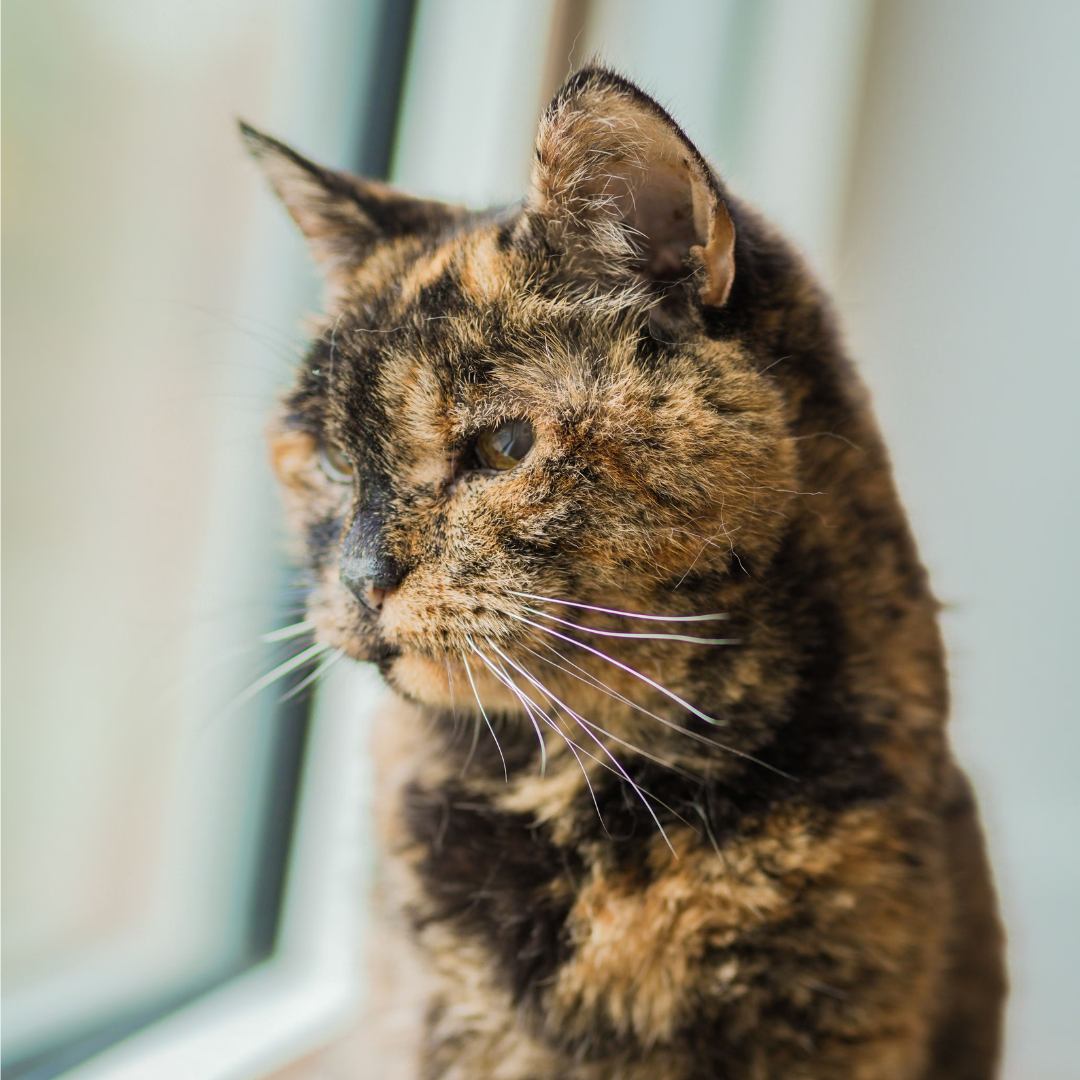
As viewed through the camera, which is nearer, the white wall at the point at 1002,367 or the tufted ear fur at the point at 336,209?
the tufted ear fur at the point at 336,209

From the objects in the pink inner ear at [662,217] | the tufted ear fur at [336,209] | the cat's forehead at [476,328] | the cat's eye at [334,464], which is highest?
the tufted ear fur at [336,209]

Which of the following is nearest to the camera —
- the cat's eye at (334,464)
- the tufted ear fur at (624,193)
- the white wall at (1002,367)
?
the tufted ear fur at (624,193)

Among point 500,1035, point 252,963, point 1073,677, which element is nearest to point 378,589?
point 500,1035

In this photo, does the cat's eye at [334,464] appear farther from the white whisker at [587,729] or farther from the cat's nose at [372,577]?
the white whisker at [587,729]

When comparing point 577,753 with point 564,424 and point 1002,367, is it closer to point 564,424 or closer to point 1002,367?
point 564,424

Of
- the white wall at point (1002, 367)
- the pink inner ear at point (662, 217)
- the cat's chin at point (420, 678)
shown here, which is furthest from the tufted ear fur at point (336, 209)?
the white wall at point (1002, 367)

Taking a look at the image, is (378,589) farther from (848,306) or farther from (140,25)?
(140,25)

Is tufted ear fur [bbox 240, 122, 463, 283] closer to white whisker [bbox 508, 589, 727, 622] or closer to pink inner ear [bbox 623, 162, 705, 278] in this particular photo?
pink inner ear [bbox 623, 162, 705, 278]
